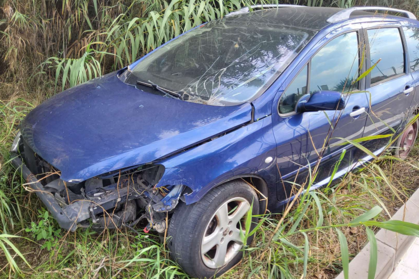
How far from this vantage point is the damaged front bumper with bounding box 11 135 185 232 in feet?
5.87

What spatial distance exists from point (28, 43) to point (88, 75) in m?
0.86

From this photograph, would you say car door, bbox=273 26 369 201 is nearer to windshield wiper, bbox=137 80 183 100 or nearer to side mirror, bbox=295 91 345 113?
side mirror, bbox=295 91 345 113

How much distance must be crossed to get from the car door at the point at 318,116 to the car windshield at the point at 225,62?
15 centimetres

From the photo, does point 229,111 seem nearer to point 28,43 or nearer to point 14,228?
point 14,228

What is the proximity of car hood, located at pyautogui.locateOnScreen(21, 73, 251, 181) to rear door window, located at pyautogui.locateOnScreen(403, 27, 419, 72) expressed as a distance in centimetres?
195

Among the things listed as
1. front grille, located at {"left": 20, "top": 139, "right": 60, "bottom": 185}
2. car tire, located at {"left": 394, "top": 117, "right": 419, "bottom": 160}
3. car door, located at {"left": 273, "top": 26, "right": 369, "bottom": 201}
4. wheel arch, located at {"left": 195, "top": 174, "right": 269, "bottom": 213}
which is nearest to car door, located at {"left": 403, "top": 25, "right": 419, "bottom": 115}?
car tire, located at {"left": 394, "top": 117, "right": 419, "bottom": 160}

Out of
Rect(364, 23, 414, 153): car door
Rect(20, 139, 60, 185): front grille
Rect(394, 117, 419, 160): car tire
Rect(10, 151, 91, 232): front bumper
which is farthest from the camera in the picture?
Rect(394, 117, 419, 160): car tire

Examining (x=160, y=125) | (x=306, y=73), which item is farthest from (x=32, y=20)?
(x=306, y=73)

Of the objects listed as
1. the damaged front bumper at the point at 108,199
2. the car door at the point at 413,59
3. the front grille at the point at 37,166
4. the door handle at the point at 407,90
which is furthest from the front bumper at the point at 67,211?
the car door at the point at 413,59

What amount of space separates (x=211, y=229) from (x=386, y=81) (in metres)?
1.89

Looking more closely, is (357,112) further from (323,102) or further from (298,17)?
(298,17)

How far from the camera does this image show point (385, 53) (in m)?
2.84

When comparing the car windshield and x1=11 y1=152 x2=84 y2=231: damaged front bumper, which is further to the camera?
the car windshield

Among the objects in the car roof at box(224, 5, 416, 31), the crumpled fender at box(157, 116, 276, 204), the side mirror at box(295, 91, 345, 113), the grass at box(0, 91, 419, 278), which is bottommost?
the grass at box(0, 91, 419, 278)
